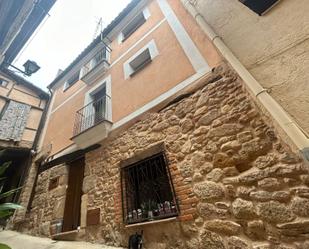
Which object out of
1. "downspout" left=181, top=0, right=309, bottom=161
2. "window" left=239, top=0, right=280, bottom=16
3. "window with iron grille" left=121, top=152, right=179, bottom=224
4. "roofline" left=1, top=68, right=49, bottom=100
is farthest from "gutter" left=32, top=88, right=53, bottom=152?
"window" left=239, top=0, right=280, bottom=16

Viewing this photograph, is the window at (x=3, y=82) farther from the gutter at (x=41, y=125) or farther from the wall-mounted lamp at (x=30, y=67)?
the wall-mounted lamp at (x=30, y=67)

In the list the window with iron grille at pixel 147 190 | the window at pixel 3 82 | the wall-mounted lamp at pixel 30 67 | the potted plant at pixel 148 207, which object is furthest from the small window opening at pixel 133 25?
the window at pixel 3 82

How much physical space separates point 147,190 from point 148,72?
8.75ft

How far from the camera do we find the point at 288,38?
7.10ft

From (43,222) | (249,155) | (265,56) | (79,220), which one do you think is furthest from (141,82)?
(43,222)

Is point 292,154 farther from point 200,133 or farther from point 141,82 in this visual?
point 141,82

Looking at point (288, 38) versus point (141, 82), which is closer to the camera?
point (288, 38)

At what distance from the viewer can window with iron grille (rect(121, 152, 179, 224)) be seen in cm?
270

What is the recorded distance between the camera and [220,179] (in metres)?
2.19

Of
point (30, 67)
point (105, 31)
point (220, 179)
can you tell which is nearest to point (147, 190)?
point (220, 179)

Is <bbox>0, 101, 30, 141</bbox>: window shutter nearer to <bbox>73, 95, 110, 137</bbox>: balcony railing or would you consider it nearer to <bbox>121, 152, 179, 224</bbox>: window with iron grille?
<bbox>73, 95, 110, 137</bbox>: balcony railing

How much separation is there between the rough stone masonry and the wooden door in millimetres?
601

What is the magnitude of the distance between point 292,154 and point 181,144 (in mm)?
1412

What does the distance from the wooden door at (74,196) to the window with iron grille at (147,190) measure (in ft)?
5.48
